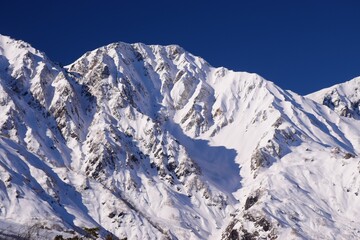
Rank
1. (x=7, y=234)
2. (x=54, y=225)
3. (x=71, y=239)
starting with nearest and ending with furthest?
(x=7, y=234), (x=71, y=239), (x=54, y=225)

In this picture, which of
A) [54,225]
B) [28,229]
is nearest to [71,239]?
[28,229]

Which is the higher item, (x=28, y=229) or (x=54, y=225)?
(x=54, y=225)

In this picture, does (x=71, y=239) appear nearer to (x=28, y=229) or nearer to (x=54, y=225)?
(x=28, y=229)

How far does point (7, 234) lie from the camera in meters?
62.4

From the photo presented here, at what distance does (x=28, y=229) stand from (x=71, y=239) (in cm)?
617

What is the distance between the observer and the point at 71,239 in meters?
68.5

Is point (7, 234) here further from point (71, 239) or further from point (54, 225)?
point (54, 225)

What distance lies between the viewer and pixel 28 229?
64000mm

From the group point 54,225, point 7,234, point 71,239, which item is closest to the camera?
point 7,234

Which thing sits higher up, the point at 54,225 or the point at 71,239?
the point at 54,225

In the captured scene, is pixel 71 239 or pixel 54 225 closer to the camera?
pixel 71 239

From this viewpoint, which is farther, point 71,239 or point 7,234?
point 71,239

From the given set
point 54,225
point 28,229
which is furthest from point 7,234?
point 54,225

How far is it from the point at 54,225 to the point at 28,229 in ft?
452
